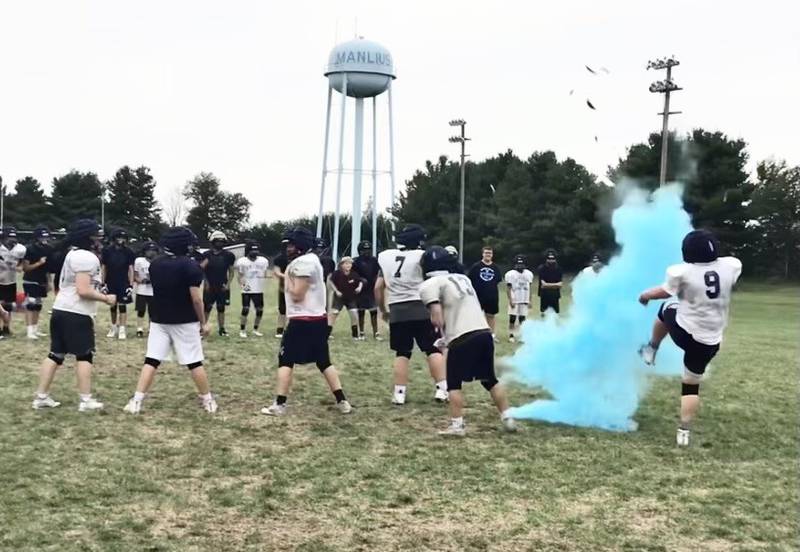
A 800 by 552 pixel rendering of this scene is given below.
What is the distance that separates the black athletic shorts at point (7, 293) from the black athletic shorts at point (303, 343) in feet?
25.7

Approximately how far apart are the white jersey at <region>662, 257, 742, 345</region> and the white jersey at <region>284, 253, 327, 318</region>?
341cm

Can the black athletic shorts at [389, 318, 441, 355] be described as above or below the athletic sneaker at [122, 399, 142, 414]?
→ above

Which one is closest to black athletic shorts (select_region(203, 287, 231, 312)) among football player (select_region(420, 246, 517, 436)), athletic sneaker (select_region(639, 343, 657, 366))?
football player (select_region(420, 246, 517, 436))

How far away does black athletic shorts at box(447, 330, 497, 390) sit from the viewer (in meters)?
7.25

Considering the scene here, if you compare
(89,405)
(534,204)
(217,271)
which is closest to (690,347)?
(89,405)

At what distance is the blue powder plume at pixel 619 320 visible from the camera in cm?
779

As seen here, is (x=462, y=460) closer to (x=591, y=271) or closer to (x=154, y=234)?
(x=591, y=271)

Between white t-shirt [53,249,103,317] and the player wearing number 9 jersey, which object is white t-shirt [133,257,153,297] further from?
the player wearing number 9 jersey

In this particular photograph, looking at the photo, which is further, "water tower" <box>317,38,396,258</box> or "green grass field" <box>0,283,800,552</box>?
"water tower" <box>317,38,396,258</box>

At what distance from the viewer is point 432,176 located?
75.1 metres

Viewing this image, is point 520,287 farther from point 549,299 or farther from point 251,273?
point 251,273

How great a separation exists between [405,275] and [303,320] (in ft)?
4.25

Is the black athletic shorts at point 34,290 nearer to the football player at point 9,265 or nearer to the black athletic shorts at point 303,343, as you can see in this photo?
the football player at point 9,265

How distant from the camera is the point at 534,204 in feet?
173
